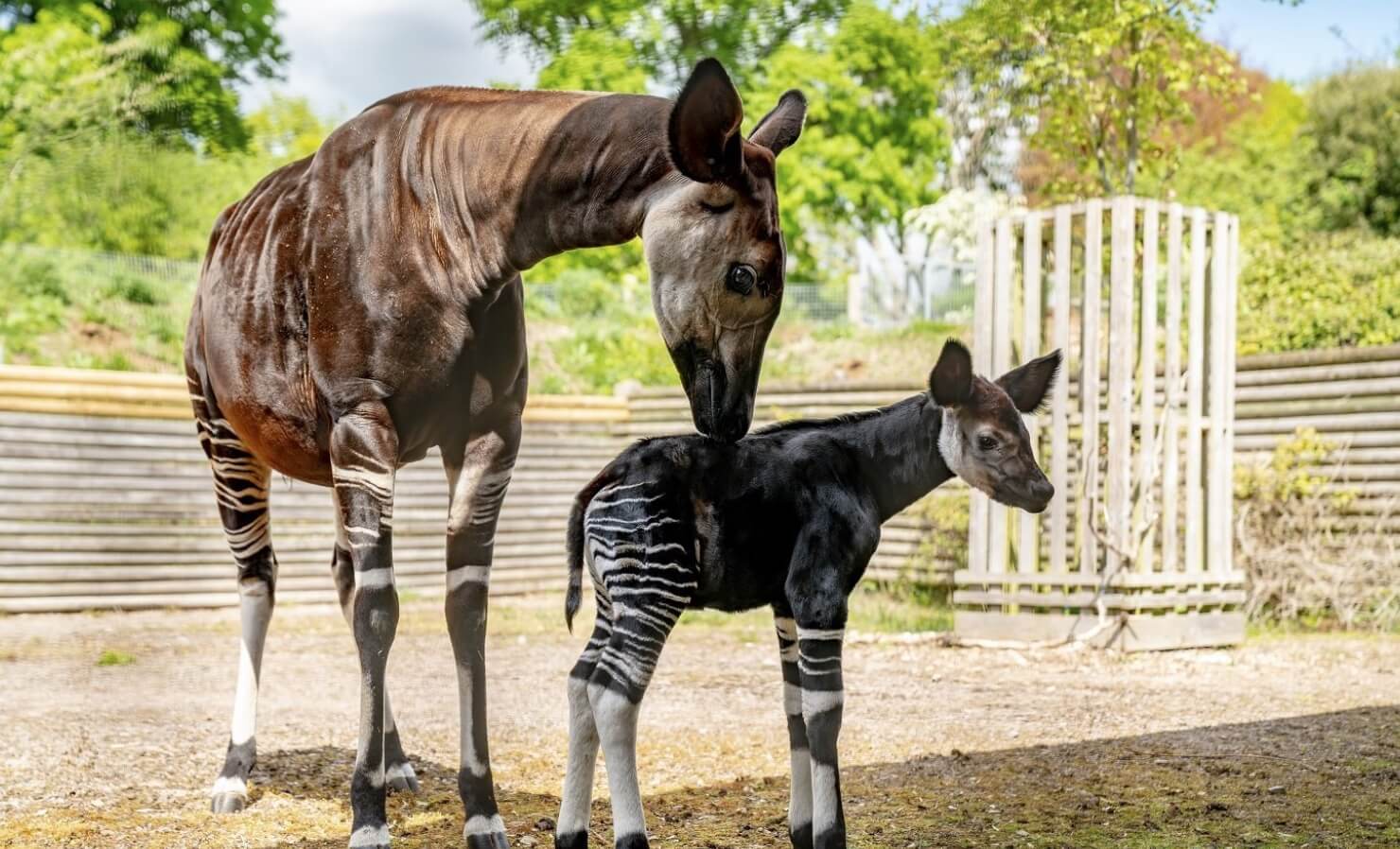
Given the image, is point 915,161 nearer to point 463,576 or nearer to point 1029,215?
point 1029,215

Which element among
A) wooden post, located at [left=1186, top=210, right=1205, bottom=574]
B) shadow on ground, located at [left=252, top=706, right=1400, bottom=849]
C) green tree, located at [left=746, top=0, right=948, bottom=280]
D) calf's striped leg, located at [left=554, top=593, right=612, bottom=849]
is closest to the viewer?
calf's striped leg, located at [left=554, top=593, right=612, bottom=849]

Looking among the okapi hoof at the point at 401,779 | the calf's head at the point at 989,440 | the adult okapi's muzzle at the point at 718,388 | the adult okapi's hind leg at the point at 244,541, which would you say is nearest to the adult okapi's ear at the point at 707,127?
the adult okapi's muzzle at the point at 718,388

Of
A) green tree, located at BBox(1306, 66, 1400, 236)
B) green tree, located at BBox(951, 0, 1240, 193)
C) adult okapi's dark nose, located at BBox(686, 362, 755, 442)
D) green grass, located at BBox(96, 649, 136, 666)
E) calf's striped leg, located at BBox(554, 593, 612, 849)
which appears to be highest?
green tree, located at BBox(1306, 66, 1400, 236)

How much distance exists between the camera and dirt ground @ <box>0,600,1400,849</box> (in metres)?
4.81

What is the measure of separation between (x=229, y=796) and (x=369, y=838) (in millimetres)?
1456

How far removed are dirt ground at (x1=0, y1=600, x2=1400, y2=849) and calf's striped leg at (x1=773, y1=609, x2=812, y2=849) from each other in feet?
2.15

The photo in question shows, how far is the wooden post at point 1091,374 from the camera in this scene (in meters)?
10.1

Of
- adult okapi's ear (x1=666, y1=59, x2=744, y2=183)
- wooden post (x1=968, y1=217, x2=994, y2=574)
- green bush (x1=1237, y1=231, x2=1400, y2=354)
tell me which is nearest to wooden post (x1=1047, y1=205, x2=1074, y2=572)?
wooden post (x1=968, y1=217, x2=994, y2=574)

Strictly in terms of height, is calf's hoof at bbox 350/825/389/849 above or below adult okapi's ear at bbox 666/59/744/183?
below

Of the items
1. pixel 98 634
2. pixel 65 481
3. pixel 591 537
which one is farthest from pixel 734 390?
pixel 65 481

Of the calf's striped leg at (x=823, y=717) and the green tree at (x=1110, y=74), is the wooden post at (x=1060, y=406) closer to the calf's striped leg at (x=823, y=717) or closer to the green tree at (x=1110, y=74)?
the green tree at (x=1110, y=74)

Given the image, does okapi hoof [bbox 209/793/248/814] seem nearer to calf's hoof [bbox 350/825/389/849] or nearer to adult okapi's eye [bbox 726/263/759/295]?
calf's hoof [bbox 350/825/389/849]

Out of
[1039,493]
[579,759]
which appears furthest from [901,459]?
[579,759]

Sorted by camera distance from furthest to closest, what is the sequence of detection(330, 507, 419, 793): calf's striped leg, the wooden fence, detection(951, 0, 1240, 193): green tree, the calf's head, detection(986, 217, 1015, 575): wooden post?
detection(951, 0, 1240, 193): green tree < the wooden fence < detection(986, 217, 1015, 575): wooden post < detection(330, 507, 419, 793): calf's striped leg < the calf's head
